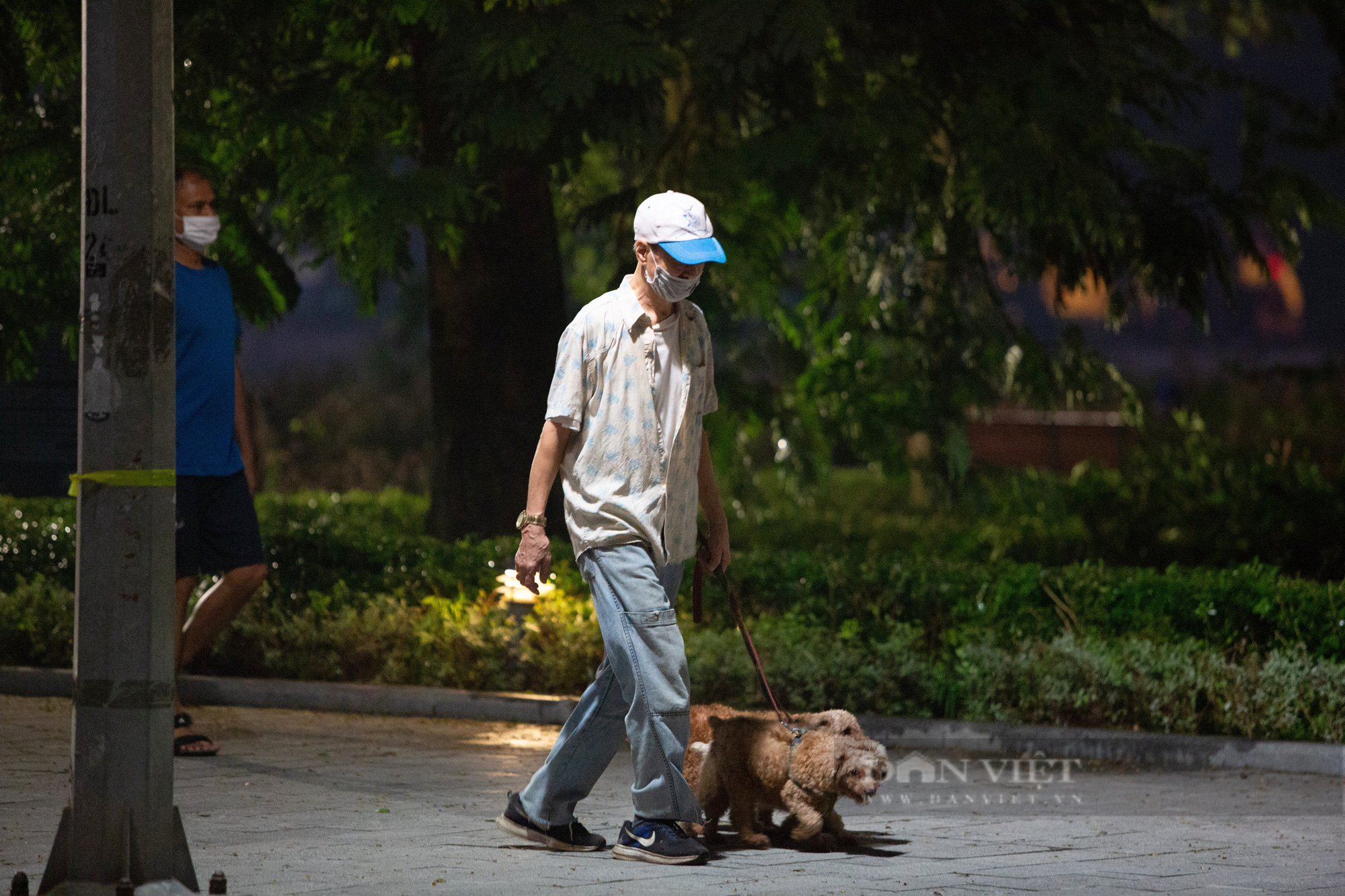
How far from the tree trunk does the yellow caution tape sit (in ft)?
24.8

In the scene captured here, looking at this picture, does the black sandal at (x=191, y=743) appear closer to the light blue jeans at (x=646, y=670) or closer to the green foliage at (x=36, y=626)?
the light blue jeans at (x=646, y=670)

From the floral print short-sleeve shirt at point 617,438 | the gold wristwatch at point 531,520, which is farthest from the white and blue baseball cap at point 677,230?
the gold wristwatch at point 531,520

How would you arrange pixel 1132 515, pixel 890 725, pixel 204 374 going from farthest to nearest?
1. pixel 1132 515
2. pixel 890 725
3. pixel 204 374

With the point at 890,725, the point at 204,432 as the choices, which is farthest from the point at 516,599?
the point at 204,432

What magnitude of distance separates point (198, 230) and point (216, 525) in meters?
1.23

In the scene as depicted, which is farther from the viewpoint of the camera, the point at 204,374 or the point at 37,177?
the point at 37,177

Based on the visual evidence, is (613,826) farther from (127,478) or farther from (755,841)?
(127,478)

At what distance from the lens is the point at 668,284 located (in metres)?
5.49

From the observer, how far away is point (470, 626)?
9.38 m

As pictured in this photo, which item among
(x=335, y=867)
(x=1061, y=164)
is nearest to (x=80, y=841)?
(x=335, y=867)

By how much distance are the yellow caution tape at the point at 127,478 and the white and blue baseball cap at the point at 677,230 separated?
168 cm

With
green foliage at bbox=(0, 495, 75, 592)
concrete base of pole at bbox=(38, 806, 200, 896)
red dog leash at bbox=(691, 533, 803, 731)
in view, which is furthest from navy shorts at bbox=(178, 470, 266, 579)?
green foliage at bbox=(0, 495, 75, 592)

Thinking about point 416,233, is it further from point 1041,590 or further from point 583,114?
point 1041,590

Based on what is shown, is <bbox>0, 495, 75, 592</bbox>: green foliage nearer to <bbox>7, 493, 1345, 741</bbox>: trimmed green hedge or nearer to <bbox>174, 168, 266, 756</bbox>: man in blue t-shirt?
<bbox>7, 493, 1345, 741</bbox>: trimmed green hedge
